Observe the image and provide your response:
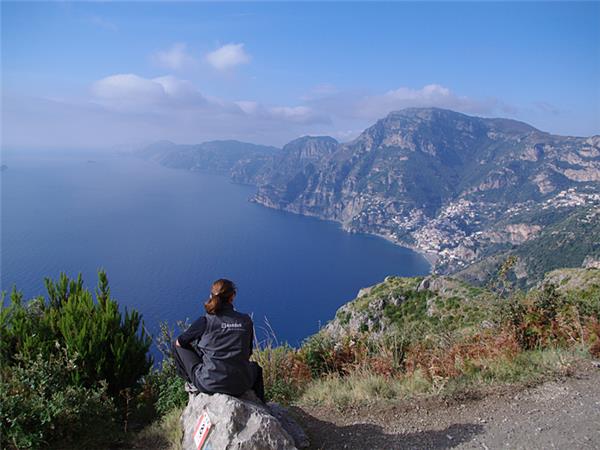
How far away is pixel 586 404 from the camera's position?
4383 mm

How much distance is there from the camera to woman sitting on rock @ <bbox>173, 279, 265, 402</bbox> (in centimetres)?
365

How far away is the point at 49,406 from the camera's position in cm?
362

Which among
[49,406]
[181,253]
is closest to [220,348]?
[49,406]

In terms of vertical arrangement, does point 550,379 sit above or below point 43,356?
below

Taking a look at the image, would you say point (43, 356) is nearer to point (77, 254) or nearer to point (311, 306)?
point (311, 306)

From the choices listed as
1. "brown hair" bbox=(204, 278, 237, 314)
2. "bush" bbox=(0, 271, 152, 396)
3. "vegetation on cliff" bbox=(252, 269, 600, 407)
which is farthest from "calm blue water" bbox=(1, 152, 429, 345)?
"brown hair" bbox=(204, 278, 237, 314)

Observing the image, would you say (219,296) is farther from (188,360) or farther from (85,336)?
(85,336)

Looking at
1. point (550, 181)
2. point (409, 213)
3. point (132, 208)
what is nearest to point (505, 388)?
A: point (132, 208)

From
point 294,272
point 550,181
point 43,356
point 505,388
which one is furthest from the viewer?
point 550,181

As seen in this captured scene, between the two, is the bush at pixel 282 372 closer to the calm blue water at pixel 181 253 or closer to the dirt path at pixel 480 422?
the dirt path at pixel 480 422

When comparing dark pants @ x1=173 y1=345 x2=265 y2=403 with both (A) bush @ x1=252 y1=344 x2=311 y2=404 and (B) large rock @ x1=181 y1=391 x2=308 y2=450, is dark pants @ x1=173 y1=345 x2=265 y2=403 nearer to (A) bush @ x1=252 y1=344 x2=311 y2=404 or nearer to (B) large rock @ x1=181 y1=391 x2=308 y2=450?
(B) large rock @ x1=181 y1=391 x2=308 y2=450

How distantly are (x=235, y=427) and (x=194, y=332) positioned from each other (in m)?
0.91

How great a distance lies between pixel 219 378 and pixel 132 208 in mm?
135952

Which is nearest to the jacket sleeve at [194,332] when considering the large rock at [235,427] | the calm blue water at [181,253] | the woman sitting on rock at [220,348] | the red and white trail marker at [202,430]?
the woman sitting on rock at [220,348]
